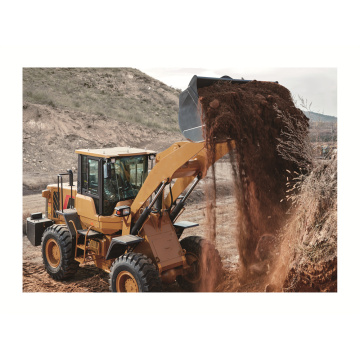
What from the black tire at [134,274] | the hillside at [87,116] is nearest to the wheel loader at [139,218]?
the black tire at [134,274]

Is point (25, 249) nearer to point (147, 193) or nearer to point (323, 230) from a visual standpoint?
point (147, 193)

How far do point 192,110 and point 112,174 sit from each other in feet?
5.74

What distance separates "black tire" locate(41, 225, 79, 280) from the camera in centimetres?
748

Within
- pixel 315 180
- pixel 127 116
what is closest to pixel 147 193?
pixel 315 180

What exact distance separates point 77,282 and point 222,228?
4256 millimetres

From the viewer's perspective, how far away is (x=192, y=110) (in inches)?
234

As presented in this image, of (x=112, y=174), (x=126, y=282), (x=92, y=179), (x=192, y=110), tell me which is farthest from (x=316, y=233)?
(x=92, y=179)

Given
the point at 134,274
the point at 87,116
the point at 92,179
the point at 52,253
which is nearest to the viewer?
the point at 134,274

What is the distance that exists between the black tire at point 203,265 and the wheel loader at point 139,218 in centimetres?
2

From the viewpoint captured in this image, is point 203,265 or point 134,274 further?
point 203,265

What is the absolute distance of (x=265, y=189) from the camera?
6.64 meters

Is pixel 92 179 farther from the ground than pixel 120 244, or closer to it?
farther from the ground

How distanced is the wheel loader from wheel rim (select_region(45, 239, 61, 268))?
0.02 meters

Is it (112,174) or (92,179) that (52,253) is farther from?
(112,174)
